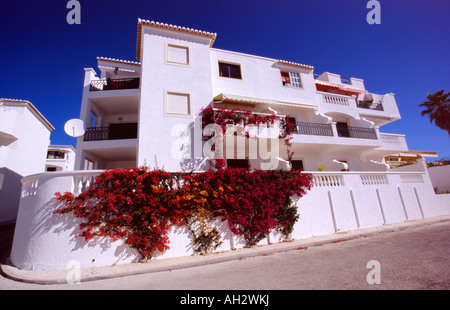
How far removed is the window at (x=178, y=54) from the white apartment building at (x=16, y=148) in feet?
48.7

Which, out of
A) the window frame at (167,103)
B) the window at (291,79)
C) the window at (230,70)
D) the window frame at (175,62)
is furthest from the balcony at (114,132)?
the window at (291,79)

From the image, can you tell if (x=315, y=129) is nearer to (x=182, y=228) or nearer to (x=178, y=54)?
(x=178, y=54)

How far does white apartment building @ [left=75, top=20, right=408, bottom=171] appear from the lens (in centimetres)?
1183

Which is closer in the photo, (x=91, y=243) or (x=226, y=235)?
(x=91, y=243)

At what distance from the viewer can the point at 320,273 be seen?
521cm

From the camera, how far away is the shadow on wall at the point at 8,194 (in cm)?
1598

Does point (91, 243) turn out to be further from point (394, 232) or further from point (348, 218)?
point (394, 232)

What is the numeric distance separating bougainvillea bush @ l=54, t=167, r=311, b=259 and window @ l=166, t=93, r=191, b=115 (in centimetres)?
535

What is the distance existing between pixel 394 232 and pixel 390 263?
20.2ft

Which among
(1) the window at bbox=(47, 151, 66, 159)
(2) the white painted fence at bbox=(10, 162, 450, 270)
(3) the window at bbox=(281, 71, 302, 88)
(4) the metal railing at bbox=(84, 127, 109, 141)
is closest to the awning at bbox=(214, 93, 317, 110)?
(3) the window at bbox=(281, 71, 302, 88)

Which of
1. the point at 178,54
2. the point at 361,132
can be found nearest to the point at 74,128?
the point at 178,54

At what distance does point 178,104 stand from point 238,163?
5.58 m
